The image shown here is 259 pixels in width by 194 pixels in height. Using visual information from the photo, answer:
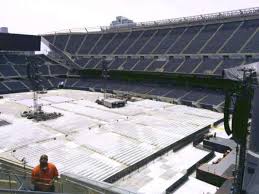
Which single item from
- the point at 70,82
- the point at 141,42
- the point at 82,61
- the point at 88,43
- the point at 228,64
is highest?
the point at 88,43

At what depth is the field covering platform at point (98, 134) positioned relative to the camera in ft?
78.2

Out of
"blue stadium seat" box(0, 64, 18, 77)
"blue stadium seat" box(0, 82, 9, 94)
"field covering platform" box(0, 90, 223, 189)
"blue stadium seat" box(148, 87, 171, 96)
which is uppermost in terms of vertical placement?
"blue stadium seat" box(0, 64, 18, 77)

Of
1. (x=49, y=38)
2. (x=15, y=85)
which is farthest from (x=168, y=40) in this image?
(x=49, y=38)

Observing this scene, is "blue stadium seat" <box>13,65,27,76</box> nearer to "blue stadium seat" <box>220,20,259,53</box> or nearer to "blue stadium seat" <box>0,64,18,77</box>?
"blue stadium seat" <box>0,64,18,77</box>

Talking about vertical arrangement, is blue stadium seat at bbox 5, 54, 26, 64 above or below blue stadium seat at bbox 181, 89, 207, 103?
above

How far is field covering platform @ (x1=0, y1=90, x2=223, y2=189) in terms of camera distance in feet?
78.2

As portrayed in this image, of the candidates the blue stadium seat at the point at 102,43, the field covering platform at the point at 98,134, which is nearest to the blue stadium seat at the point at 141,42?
the blue stadium seat at the point at 102,43

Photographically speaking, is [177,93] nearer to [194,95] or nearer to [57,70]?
[194,95]

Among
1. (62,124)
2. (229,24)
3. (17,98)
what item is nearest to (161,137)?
(62,124)

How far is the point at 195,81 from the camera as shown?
181 ft

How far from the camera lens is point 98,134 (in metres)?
31.3

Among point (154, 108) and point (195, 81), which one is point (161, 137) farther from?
point (195, 81)

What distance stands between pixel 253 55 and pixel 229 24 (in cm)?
1389

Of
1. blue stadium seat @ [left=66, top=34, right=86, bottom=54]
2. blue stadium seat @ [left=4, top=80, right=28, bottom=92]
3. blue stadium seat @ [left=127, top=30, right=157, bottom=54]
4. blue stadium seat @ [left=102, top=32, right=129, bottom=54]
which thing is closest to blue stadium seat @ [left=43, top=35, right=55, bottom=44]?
blue stadium seat @ [left=66, top=34, right=86, bottom=54]
